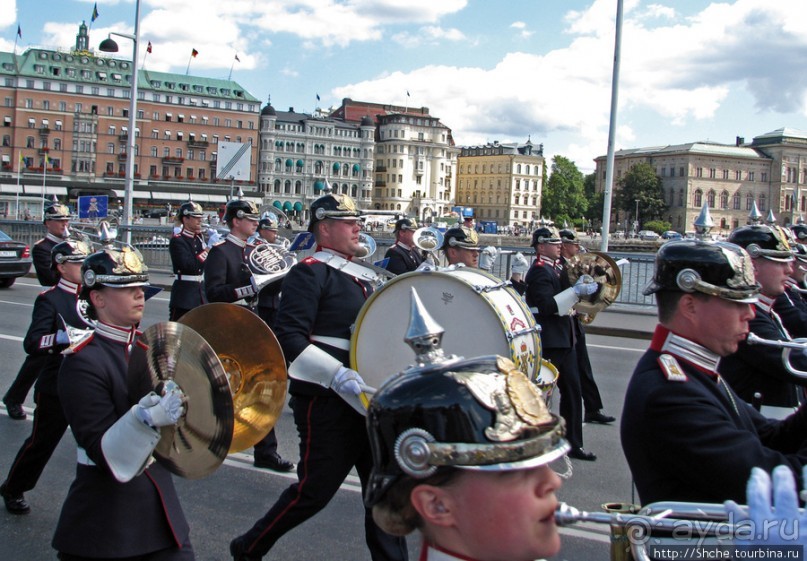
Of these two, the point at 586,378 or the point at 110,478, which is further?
the point at 586,378

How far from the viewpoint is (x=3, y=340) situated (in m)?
11.8

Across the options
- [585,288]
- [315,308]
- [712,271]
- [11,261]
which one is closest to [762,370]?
[712,271]

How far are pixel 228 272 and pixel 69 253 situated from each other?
187cm

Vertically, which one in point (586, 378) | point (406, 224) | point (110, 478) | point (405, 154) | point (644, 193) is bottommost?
point (586, 378)

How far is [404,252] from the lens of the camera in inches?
374

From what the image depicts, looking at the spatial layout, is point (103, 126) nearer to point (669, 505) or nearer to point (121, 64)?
point (121, 64)

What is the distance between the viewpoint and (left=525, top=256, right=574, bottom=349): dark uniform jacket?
7293 millimetres

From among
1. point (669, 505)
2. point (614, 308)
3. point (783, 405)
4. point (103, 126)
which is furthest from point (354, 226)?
point (103, 126)

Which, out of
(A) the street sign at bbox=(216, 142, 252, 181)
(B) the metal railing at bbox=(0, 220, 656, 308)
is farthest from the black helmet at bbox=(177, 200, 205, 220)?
(A) the street sign at bbox=(216, 142, 252, 181)

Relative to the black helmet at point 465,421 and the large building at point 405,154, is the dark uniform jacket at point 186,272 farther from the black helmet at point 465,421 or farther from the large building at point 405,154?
the large building at point 405,154

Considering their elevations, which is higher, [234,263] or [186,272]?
[234,263]

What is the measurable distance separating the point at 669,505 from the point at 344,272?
2.93m

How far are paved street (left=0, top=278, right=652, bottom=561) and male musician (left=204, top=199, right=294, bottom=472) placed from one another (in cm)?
139

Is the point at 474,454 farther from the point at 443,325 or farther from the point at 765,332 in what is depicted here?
the point at 765,332
